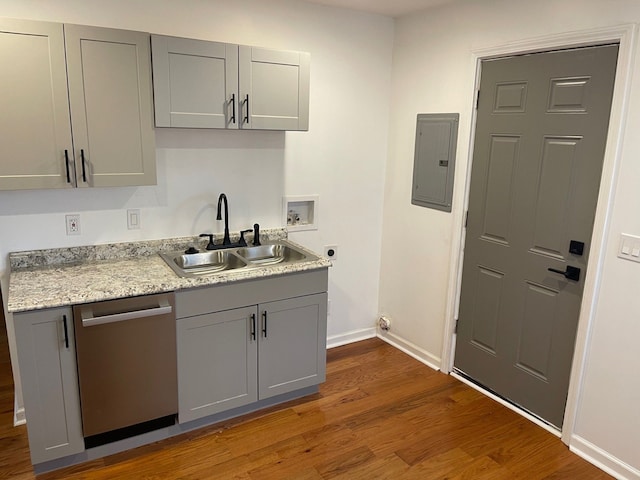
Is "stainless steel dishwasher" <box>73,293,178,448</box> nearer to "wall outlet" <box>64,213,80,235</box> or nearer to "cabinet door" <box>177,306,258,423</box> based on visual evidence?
"cabinet door" <box>177,306,258,423</box>

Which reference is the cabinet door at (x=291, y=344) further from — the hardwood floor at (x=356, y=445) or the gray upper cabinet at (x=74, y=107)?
the gray upper cabinet at (x=74, y=107)

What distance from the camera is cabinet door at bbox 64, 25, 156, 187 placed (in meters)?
2.28

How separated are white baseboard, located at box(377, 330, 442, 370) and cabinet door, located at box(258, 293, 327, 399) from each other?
94 centimetres

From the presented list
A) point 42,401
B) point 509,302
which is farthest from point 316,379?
point 42,401

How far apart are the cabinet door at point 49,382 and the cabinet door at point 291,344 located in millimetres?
971

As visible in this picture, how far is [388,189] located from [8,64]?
2548 mm

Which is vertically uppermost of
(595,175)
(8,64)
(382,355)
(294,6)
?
(294,6)

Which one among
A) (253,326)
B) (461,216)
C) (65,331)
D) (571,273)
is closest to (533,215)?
(571,273)

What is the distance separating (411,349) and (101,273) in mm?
2303

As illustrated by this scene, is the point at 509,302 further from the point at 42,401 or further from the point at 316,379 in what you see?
the point at 42,401

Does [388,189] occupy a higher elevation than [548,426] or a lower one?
higher

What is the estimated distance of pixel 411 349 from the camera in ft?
12.1

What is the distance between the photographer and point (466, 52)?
3008 millimetres

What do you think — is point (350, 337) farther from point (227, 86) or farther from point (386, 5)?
point (386, 5)
